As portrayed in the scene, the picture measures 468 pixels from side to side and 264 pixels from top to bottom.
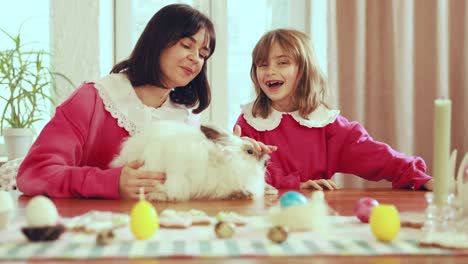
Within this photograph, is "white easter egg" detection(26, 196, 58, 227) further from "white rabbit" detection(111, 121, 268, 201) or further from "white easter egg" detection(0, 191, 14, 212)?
"white rabbit" detection(111, 121, 268, 201)

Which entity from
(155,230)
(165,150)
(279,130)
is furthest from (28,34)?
(155,230)

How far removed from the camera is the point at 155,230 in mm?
896

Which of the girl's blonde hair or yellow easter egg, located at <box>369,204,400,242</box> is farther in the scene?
the girl's blonde hair

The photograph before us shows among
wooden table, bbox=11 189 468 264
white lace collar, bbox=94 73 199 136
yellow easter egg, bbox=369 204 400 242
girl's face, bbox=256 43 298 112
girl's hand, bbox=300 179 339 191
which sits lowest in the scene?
girl's hand, bbox=300 179 339 191

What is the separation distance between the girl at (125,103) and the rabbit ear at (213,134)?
0.31 metres

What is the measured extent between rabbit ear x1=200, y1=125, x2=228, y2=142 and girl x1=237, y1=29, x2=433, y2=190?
549 mm

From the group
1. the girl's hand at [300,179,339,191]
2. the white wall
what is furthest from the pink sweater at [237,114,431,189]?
the white wall

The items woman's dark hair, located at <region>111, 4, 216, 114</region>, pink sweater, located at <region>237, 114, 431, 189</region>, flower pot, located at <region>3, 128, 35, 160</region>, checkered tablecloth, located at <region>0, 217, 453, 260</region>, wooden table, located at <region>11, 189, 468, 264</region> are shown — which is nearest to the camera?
checkered tablecloth, located at <region>0, 217, 453, 260</region>

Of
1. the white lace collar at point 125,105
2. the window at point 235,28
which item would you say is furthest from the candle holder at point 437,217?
the window at point 235,28

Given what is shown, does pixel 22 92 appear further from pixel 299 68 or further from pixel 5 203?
pixel 5 203

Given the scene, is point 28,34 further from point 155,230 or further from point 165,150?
point 155,230

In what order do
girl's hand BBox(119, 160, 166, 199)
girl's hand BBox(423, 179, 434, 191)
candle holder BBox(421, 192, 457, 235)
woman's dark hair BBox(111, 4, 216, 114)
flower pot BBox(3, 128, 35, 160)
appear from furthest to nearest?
flower pot BBox(3, 128, 35, 160)
woman's dark hair BBox(111, 4, 216, 114)
girl's hand BBox(423, 179, 434, 191)
girl's hand BBox(119, 160, 166, 199)
candle holder BBox(421, 192, 457, 235)

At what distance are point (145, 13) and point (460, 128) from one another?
1.89 meters

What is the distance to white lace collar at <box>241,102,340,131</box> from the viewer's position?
209cm
